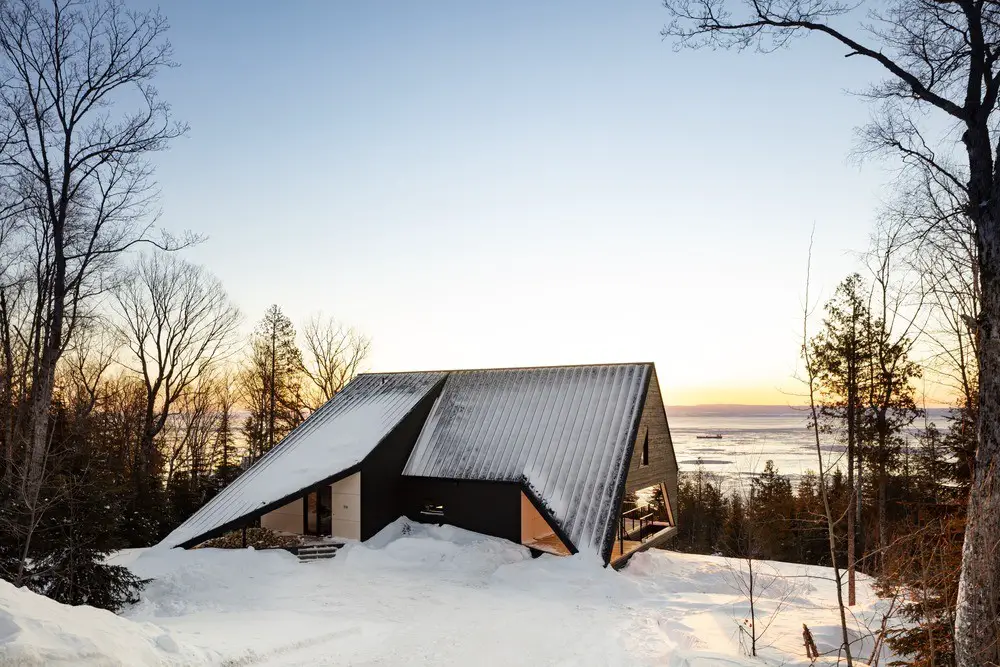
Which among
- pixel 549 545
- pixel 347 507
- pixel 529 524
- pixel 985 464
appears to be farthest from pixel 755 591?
pixel 347 507

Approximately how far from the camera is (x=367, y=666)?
795 cm

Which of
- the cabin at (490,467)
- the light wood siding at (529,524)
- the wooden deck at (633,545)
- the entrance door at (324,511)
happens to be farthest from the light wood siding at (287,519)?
the wooden deck at (633,545)

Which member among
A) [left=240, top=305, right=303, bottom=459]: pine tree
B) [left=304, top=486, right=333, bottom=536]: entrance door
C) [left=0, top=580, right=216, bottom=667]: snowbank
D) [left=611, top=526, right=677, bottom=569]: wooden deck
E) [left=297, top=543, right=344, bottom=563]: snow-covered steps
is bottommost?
[left=611, top=526, right=677, bottom=569]: wooden deck

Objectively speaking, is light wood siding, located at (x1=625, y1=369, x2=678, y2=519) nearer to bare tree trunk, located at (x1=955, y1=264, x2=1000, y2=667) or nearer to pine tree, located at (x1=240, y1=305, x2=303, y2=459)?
bare tree trunk, located at (x1=955, y1=264, x2=1000, y2=667)

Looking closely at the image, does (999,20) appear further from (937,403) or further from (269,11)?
(269,11)

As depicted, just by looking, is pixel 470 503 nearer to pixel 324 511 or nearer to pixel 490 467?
pixel 490 467

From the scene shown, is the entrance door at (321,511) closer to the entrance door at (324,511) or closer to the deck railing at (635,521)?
the entrance door at (324,511)

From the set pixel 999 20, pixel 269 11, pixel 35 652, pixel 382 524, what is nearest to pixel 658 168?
pixel 999 20

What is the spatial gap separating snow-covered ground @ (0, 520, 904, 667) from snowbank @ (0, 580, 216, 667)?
0.02 metres

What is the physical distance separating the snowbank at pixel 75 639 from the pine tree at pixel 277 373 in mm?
27055

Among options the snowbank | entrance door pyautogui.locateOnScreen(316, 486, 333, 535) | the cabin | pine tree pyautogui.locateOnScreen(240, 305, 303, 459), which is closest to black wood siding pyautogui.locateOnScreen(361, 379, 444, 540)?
the cabin

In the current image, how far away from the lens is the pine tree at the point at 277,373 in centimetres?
3347

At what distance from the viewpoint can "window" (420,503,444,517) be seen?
17.3 m

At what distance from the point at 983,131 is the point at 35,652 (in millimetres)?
12274
